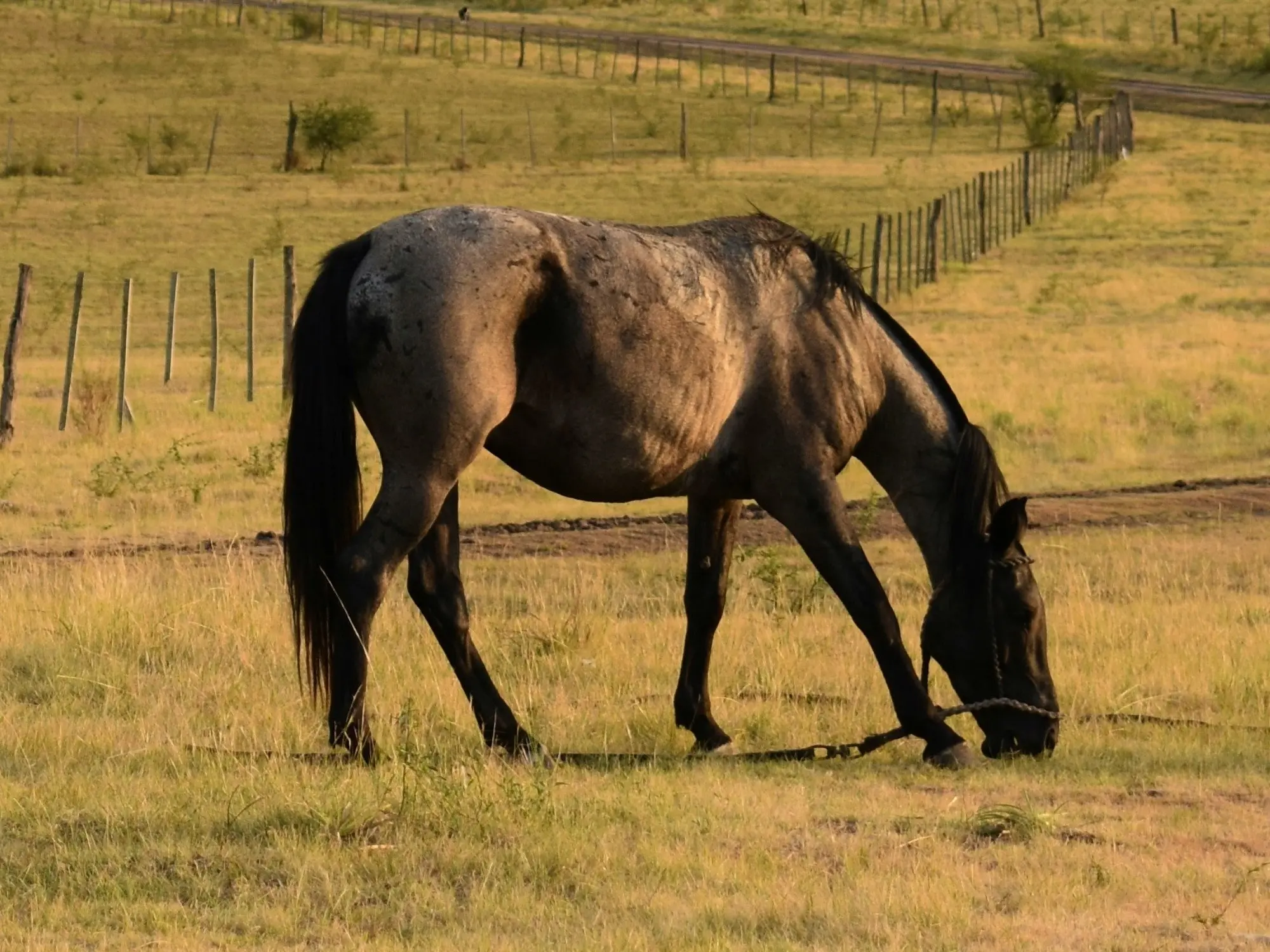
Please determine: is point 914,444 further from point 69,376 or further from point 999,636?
point 69,376

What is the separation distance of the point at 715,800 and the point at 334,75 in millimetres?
58373

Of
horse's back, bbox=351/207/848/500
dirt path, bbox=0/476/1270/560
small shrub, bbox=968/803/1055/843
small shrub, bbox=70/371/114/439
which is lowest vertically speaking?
small shrub, bbox=70/371/114/439

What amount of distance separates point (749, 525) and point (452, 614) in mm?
7766

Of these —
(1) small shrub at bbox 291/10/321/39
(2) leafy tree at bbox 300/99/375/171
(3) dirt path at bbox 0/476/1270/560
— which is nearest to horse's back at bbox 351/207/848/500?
(3) dirt path at bbox 0/476/1270/560

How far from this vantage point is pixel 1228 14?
249 ft

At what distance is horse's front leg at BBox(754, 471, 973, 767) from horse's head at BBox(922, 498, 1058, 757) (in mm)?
203

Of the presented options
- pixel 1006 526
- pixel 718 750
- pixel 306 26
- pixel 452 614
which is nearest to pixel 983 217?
pixel 1006 526

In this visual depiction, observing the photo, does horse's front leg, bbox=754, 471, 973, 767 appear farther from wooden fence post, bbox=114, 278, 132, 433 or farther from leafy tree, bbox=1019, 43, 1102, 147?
leafy tree, bbox=1019, 43, 1102, 147

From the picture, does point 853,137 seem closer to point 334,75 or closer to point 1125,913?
point 334,75

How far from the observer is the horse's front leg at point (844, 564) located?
7344 millimetres

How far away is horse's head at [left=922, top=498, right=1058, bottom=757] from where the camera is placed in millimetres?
7387

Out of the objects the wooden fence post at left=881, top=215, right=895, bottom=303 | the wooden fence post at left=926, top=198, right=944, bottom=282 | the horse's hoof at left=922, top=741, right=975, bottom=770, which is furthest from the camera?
the wooden fence post at left=926, top=198, right=944, bottom=282

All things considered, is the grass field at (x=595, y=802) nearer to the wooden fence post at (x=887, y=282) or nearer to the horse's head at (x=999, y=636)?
the horse's head at (x=999, y=636)

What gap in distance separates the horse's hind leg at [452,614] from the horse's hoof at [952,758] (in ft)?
5.00
